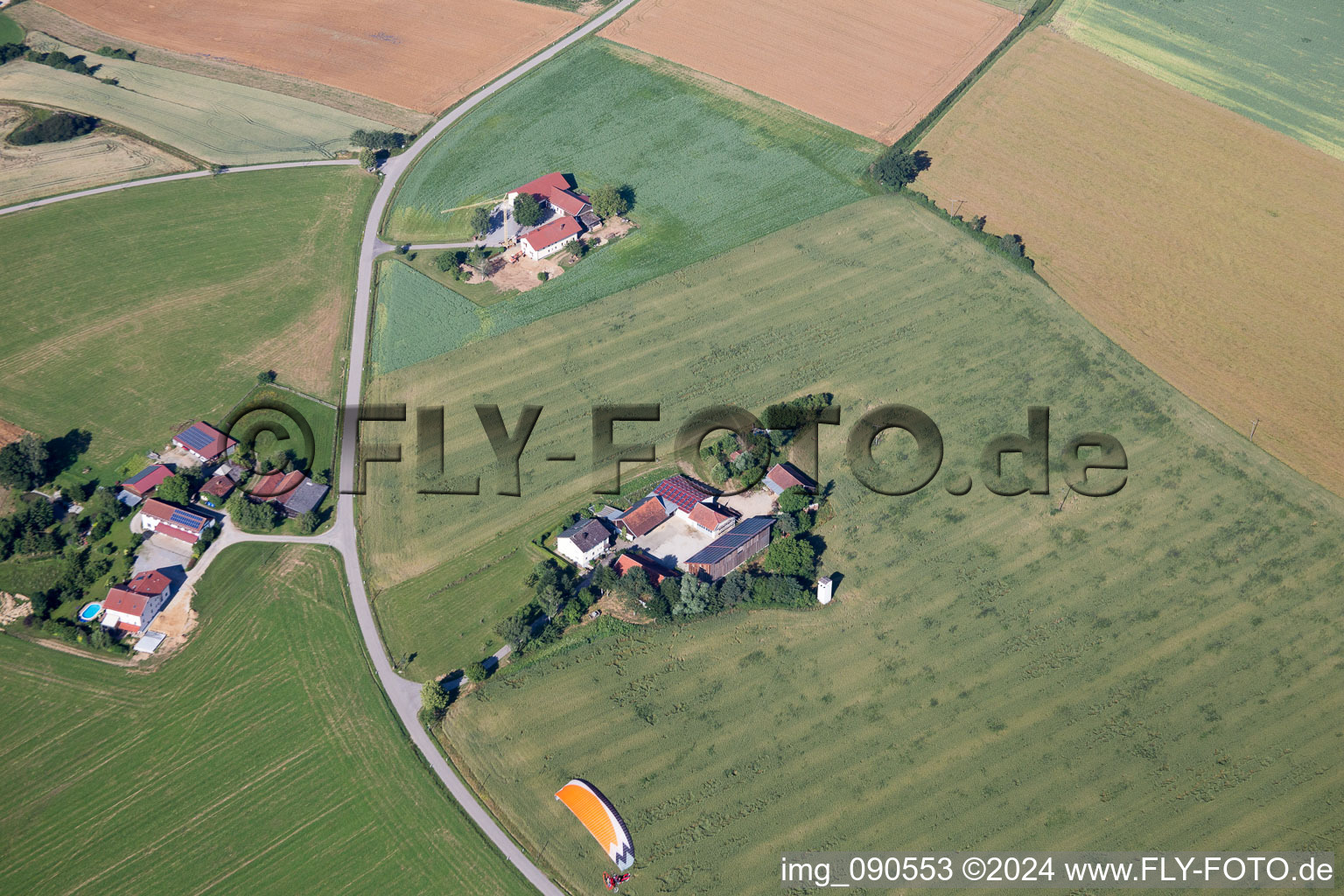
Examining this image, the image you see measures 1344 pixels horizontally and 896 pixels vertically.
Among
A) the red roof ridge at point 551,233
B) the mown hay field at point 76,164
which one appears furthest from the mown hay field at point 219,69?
the red roof ridge at point 551,233

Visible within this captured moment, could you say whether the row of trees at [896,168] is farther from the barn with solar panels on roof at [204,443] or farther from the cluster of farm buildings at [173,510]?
the barn with solar panels on roof at [204,443]

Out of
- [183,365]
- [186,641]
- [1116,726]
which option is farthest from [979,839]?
[183,365]

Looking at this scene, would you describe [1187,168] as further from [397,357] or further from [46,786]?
[46,786]

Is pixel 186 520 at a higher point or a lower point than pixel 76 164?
lower

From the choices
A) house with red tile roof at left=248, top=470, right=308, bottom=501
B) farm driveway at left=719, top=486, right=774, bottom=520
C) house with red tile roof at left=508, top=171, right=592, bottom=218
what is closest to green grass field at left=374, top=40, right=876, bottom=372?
house with red tile roof at left=508, top=171, right=592, bottom=218

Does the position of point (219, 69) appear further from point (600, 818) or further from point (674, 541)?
point (600, 818)

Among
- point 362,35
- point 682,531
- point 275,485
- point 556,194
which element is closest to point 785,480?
point 682,531
